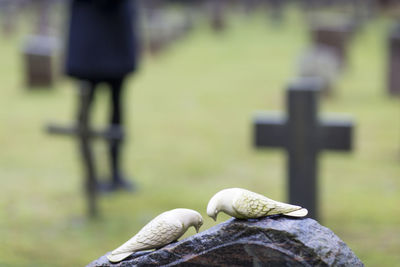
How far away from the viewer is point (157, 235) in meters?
2.10

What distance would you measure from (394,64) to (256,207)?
24.8 feet

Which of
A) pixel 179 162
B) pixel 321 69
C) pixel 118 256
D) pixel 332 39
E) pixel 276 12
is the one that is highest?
pixel 276 12

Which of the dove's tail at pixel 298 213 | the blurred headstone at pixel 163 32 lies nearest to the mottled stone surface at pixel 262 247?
the dove's tail at pixel 298 213

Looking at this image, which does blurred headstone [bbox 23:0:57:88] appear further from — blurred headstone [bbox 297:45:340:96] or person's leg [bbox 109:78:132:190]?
person's leg [bbox 109:78:132:190]

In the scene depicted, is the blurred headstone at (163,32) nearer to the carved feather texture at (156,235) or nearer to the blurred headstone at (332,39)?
the blurred headstone at (332,39)

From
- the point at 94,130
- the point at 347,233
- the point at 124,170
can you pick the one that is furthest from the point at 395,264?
the point at 124,170

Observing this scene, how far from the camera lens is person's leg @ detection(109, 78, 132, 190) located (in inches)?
200

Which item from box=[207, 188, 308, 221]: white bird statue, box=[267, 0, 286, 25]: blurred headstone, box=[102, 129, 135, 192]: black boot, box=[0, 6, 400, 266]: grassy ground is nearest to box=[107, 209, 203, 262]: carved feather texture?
box=[207, 188, 308, 221]: white bird statue

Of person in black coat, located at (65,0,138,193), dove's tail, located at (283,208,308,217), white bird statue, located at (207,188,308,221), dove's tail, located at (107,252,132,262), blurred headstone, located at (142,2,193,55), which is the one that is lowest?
dove's tail, located at (107,252,132,262)

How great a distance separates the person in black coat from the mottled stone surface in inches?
110

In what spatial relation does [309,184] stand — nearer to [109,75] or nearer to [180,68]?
[109,75]

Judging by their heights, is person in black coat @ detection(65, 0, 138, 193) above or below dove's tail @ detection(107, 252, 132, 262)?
above

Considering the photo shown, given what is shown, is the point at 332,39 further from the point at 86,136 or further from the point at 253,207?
the point at 253,207

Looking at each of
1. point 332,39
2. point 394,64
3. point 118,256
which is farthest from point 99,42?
point 332,39
